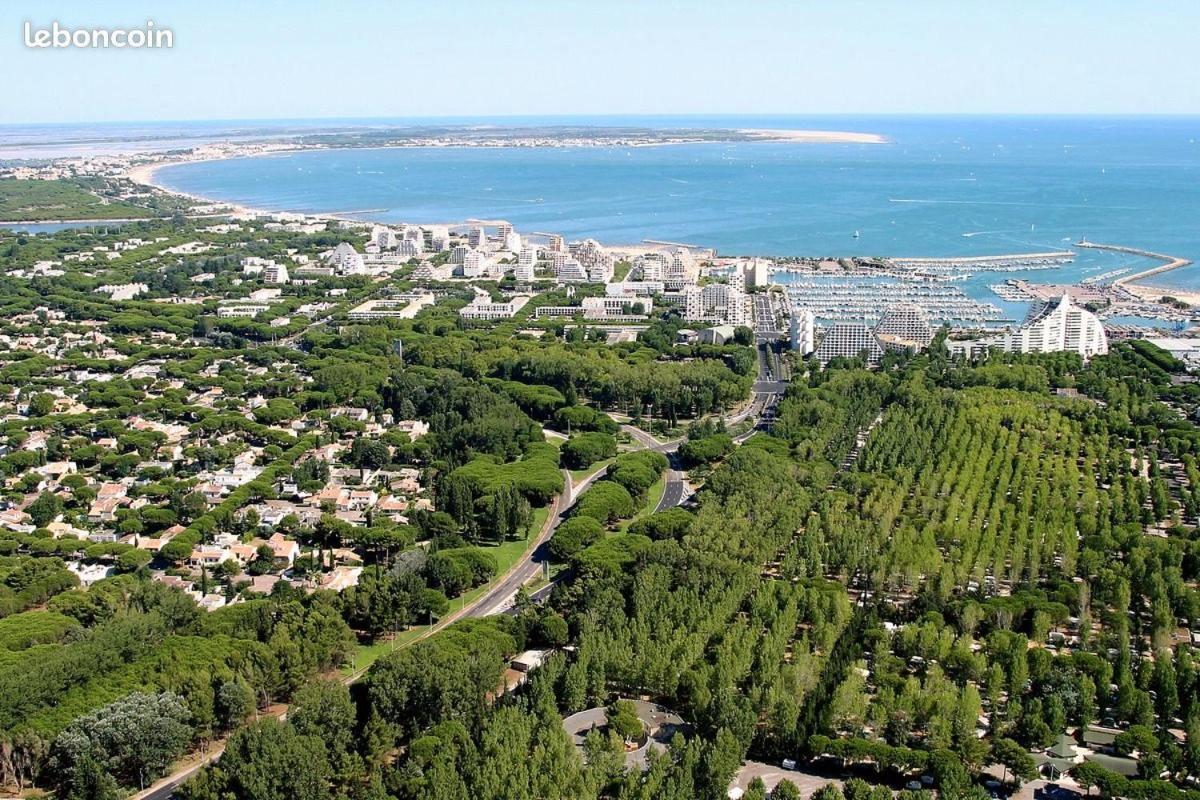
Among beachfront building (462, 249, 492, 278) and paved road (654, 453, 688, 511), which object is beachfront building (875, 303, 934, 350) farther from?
beachfront building (462, 249, 492, 278)

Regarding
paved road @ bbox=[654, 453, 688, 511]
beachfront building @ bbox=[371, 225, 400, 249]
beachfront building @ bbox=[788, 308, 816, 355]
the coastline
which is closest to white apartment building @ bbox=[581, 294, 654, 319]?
beachfront building @ bbox=[788, 308, 816, 355]

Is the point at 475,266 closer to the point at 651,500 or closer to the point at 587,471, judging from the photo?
the point at 587,471

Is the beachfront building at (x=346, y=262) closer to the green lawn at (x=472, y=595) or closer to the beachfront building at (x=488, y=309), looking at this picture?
the beachfront building at (x=488, y=309)

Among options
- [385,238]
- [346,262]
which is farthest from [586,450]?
[385,238]

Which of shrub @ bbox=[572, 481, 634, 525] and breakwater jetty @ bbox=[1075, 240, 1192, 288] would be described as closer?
shrub @ bbox=[572, 481, 634, 525]

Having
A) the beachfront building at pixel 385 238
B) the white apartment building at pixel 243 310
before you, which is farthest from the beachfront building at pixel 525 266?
the white apartment building at pixel 243 310

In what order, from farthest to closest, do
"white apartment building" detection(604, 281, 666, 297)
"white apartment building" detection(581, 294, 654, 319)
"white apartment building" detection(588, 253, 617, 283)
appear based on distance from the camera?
"white apartment building" detection(588, 253, 617, 283) < "white apartment building" detection(604, 281, 666, 297) < "white apartment building" detection(581, 294, 654, 319)
